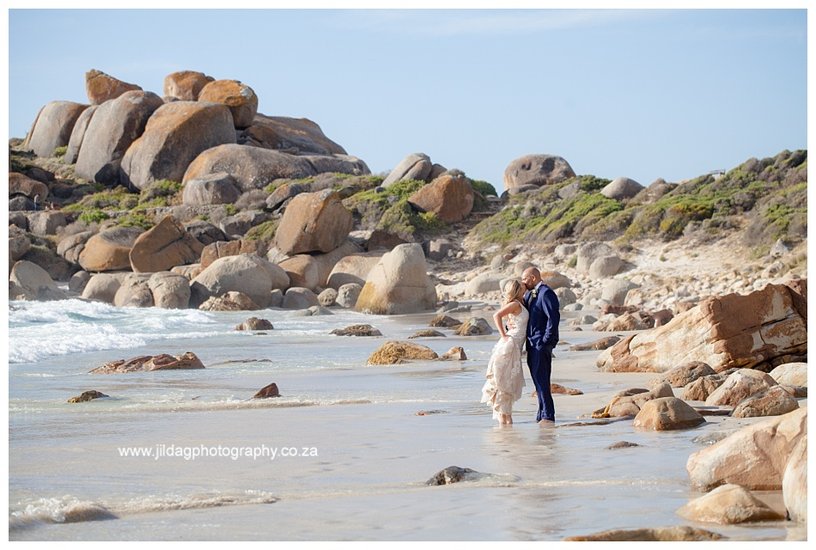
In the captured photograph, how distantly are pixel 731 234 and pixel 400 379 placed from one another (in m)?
20.3

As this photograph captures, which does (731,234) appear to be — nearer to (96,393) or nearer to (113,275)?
(113,275)

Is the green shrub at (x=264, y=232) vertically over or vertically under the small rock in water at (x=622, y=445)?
over

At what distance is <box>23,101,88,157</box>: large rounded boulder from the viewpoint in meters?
54.4

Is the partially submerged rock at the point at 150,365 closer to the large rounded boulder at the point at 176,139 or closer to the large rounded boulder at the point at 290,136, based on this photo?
the large rounded boulder at the point at 176,139

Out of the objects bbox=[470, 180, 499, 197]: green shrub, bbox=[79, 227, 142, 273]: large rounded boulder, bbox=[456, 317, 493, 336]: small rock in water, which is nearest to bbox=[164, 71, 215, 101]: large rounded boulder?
bbox=[470, 180, 499, 197]: green shrub

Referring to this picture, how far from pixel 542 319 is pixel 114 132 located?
42856 millimetres

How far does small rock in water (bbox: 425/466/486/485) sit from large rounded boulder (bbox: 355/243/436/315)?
68.1 feet

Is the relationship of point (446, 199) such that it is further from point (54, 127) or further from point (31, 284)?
point (54, 127)

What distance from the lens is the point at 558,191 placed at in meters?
40.3

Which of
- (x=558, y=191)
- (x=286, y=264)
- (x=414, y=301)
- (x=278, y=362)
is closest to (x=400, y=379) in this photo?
(x=278, y=362)

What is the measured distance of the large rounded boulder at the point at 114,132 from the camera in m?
48.4

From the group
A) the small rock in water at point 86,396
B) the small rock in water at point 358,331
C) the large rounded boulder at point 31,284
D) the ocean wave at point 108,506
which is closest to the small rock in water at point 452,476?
the ocean wave at point 108,506

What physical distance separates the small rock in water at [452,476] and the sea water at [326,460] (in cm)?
8

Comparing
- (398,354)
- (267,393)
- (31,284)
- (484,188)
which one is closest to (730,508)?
(267,393)
